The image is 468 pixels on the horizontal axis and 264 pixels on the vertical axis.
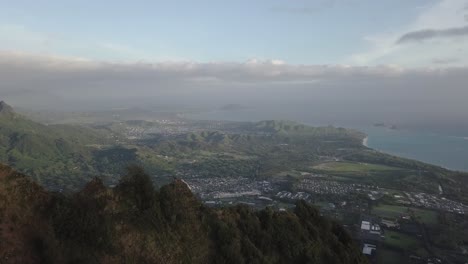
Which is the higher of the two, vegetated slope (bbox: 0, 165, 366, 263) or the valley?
vegetated slope (bbox: 0, 165, 366, 263)

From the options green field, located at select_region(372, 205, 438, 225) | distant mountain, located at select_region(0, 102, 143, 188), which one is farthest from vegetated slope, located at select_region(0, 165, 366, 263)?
distant mountain, located at select_region(0, 102, 143, 188)

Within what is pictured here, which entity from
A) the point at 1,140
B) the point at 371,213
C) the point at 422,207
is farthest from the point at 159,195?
the point at 1,140

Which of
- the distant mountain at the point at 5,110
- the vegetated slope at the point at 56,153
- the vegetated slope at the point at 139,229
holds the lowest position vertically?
the vegetated slope at the point at 56,153

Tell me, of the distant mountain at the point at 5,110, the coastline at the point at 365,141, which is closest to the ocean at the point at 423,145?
the coastline at the point at 365,141

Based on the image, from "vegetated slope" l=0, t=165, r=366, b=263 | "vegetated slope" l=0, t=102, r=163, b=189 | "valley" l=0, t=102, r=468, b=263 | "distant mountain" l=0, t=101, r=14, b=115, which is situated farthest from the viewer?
"distant mountain" l=0, t=101, r=14, b=115

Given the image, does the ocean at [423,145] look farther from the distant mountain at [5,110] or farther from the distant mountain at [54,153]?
the distant mountain at [5,110]

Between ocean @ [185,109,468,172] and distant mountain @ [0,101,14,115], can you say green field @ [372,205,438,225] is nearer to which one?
ocean @ [185,109,468,172]

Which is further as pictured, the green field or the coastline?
the coastline
